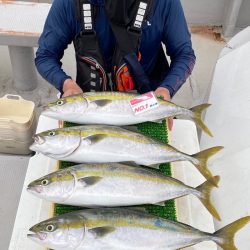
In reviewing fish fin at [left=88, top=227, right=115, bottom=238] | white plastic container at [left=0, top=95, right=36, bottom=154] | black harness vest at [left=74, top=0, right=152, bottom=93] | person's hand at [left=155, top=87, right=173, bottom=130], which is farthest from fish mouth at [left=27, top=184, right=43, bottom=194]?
white plastic container at [left=0, top=95, right=36, bottom=154]

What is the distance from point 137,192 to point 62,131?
Answer: 18.6 inches

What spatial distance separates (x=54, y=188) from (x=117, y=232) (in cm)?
34

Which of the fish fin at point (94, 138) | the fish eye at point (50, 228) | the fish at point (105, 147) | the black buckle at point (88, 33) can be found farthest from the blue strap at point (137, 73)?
the fish eye at point (50, 228)

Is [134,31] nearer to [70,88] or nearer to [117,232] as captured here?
[70,88]

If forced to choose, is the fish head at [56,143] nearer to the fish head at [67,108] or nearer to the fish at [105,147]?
the fish at [105,147]

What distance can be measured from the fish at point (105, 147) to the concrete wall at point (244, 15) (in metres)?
3.61

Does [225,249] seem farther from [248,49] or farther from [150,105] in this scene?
[248,49]

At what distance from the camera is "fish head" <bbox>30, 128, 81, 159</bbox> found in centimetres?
180

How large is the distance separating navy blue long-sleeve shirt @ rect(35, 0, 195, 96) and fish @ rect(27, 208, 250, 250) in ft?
3.51

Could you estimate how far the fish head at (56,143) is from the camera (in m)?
1.80

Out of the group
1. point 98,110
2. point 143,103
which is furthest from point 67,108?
point 143,103

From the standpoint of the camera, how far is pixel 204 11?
511 cm

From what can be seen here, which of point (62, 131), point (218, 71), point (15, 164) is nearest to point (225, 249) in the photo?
point (62, 131)

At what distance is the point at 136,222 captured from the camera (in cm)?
167
